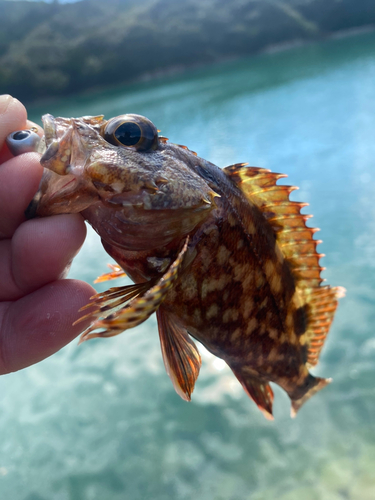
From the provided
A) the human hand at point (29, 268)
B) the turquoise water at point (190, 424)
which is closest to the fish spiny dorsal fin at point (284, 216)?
the human hand at point (29, 268)

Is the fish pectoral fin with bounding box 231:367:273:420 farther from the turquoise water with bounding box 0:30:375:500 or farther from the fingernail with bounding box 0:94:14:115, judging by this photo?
the turquoise water with bounding box 0:30:375:500

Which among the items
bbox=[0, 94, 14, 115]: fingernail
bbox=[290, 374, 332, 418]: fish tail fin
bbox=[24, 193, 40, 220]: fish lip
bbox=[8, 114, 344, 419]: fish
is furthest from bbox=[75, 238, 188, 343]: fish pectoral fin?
bbox=[290, 374, 332, 418]: fish tail fin

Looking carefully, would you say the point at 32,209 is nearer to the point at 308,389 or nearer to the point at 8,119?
the point at 8,119

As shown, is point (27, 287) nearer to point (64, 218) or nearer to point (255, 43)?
point (64, 218)

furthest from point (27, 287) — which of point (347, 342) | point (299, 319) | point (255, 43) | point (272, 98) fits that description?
point (255, 43)

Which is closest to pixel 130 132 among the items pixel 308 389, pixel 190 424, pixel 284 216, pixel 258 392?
pixel 284 216

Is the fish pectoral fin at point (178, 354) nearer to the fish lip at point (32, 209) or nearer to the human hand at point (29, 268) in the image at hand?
the human hand at point (29, 268)

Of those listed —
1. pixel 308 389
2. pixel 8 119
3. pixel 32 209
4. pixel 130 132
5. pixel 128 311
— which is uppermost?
pixel 130 132
